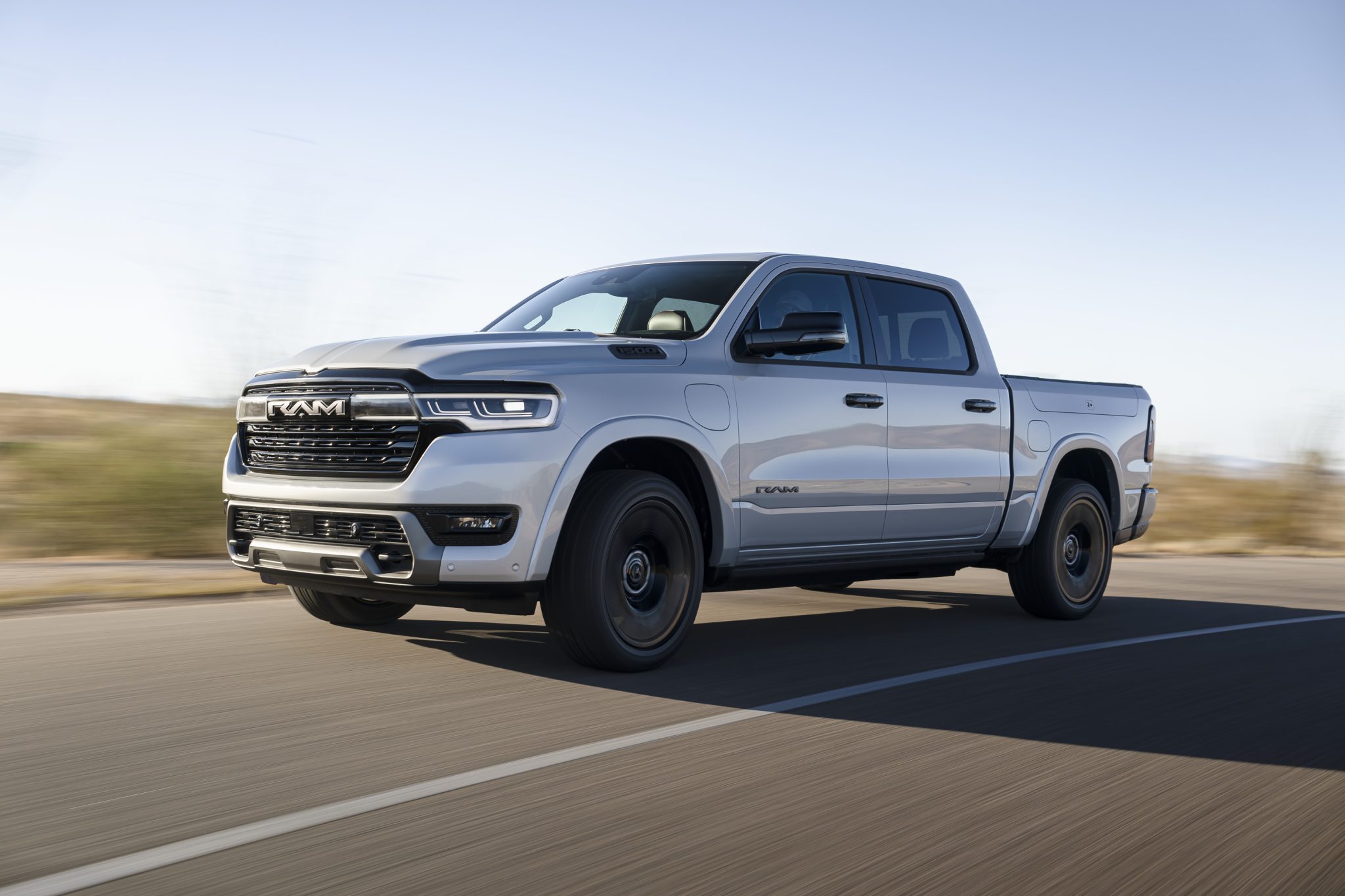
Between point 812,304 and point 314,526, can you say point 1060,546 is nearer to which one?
point 812,304

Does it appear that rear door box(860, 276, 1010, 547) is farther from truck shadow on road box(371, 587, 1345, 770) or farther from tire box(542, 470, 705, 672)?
tire box(542, 470, 705, 672)

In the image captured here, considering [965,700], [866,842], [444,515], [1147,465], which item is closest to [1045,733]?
[965,700]

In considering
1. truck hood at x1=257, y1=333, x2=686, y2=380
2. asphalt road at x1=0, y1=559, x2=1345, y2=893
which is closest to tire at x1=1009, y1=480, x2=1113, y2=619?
asphalt road at x1=0, y1=559, x2=1345, y2=893

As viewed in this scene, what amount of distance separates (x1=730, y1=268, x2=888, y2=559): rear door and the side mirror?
11cm

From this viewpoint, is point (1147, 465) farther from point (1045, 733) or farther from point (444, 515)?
point (444, 515)

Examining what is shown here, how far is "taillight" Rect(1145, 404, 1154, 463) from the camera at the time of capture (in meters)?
9.28

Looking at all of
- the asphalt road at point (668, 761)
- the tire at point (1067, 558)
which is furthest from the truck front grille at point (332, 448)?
the tire at point (1067, 558)

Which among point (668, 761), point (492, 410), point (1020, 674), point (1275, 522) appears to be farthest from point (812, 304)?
point (1275, 522)

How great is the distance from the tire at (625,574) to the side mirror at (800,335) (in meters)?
0.89

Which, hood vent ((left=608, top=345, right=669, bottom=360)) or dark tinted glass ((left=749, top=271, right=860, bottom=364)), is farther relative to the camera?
dark tinted glass ((left=749, top=271, right=860, bottom=364))

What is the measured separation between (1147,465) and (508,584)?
5735mm

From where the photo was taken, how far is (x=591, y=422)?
5.58 meters

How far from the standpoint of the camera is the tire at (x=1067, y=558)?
330 inches

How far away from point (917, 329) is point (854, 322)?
0.64 metres
